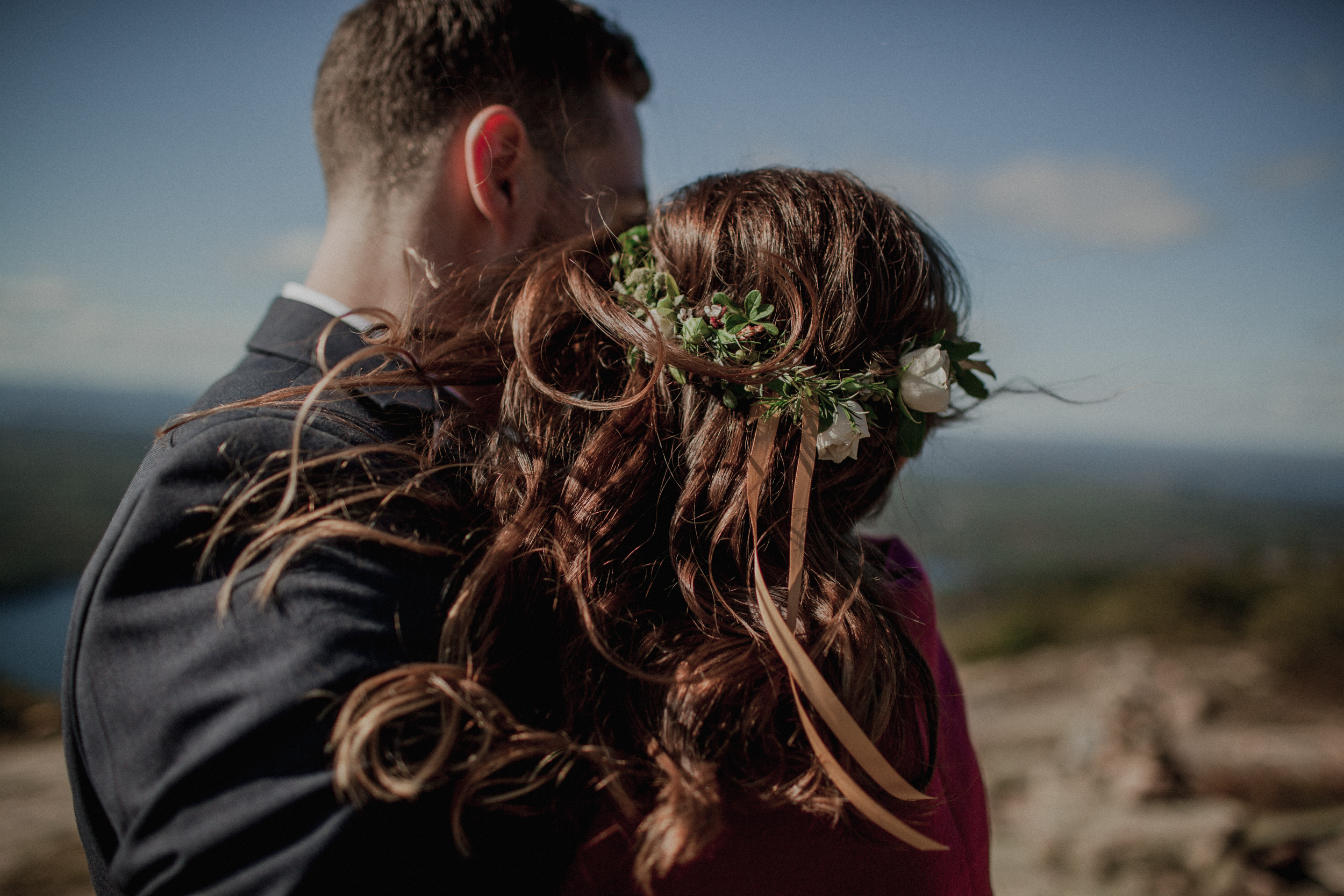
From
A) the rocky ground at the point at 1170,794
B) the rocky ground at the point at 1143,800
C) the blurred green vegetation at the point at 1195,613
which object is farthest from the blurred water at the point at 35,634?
the blurred green vegetation at the point at 1195,613

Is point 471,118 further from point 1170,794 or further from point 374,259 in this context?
point 1170,794

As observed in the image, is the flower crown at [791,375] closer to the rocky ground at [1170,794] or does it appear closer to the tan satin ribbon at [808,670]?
the tan satin ribbon at [808,670]

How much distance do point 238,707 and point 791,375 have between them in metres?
1.01

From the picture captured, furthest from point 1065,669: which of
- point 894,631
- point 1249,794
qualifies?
point 894,631

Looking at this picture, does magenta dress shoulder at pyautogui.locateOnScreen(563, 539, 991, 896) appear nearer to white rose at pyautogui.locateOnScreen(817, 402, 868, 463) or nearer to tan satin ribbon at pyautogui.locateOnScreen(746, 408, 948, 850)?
tan satin ribbon at pyautogui.locateOnScreen(746, 408, 948, 850)

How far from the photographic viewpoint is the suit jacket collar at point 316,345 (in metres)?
1.40

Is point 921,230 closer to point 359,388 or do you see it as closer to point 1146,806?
point 359,388

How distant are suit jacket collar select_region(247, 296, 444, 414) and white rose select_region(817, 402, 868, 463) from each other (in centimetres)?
75

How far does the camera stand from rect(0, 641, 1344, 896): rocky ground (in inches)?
178

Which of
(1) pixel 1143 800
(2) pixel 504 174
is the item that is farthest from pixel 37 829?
(1) pixel 1143 800

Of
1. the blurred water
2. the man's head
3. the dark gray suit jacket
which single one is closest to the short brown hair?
the man's head

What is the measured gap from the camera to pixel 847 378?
1.36m

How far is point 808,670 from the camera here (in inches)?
47.4

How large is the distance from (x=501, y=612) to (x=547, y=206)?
1.16 meters
